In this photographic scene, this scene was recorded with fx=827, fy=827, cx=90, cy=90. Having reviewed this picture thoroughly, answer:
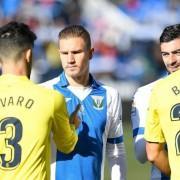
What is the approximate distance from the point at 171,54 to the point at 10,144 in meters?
1.55

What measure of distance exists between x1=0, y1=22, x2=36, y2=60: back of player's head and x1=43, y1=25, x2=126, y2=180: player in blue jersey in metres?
0.84

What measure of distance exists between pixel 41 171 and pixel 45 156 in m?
0.10

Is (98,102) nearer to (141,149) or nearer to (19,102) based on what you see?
(141,149)

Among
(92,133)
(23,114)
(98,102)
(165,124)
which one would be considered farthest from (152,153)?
(23,114)

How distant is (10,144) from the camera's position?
4.80 m

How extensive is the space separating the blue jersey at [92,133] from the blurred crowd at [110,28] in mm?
9067

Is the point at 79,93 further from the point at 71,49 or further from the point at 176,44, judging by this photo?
the point at 176,44

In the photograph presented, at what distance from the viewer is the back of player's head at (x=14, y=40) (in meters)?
4.89

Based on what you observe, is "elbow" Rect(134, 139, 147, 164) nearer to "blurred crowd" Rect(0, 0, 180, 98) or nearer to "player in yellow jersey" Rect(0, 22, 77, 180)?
"player in yellow jersey" Rect(0, 22, 77, 180)

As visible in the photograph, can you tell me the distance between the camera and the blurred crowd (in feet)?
50.2

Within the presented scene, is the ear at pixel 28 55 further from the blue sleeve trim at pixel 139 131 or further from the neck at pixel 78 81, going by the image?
the blue sleeve trim at pixel 139 131

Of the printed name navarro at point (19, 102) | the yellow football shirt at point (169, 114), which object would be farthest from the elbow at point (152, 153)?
the printed name navarro at point (19, 102)

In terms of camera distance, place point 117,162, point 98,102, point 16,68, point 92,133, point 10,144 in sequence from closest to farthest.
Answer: point 10,144
point 16,68
point 92,133
point 98,102
point 117,162

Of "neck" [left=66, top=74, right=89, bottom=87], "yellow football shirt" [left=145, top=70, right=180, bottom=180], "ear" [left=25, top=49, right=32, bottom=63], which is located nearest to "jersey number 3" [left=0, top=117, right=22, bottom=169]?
"ear" [left=25, top=49, right=32, bottom=63]
